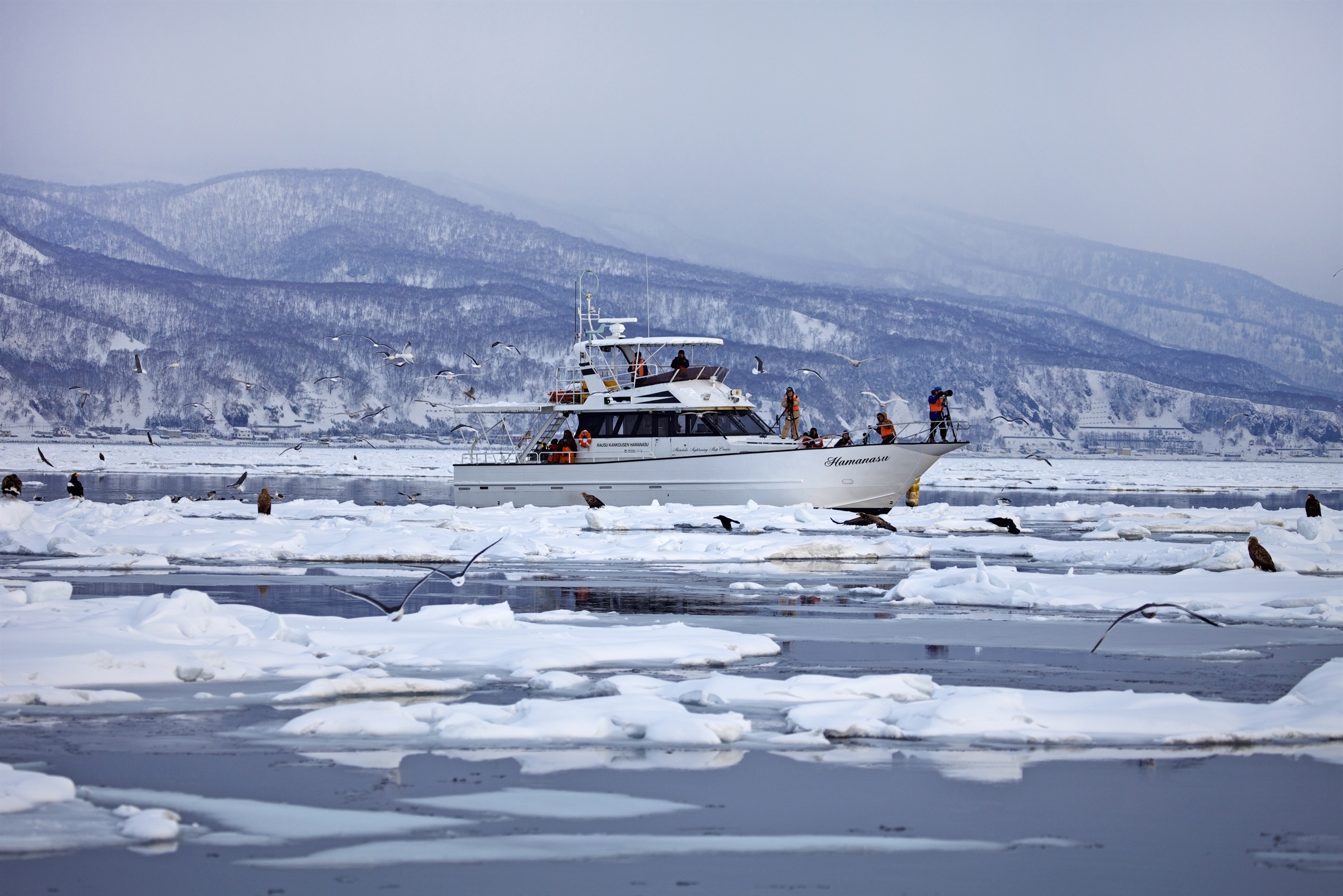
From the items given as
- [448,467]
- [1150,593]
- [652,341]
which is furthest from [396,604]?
[448,467]

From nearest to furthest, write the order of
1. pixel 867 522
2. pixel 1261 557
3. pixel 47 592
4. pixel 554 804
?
pixel 554 804 → pixel 47 592 → pixel 1261 557 → pixel 867 522

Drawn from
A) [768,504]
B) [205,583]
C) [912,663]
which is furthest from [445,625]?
[768,504]

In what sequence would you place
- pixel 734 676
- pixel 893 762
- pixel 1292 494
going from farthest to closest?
pixel 1292 494 < pixel 734 676 < pixel 893 762

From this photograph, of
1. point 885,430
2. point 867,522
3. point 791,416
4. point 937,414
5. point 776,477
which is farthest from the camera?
point 791,416

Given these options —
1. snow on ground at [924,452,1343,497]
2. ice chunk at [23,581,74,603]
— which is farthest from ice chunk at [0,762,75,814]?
snow on ground at [924,452,1343,497]

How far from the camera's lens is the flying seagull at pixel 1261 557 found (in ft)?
59.8

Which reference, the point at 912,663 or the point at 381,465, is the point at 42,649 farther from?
the point at 381,465

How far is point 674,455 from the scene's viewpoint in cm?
3447

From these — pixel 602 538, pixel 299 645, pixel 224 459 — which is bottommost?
pixel 224 459

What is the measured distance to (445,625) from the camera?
12477 mm

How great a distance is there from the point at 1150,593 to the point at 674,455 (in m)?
19.6

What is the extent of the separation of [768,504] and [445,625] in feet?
70.3

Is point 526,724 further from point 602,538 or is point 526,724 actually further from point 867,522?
point 867,522

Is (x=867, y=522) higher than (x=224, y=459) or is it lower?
higher
